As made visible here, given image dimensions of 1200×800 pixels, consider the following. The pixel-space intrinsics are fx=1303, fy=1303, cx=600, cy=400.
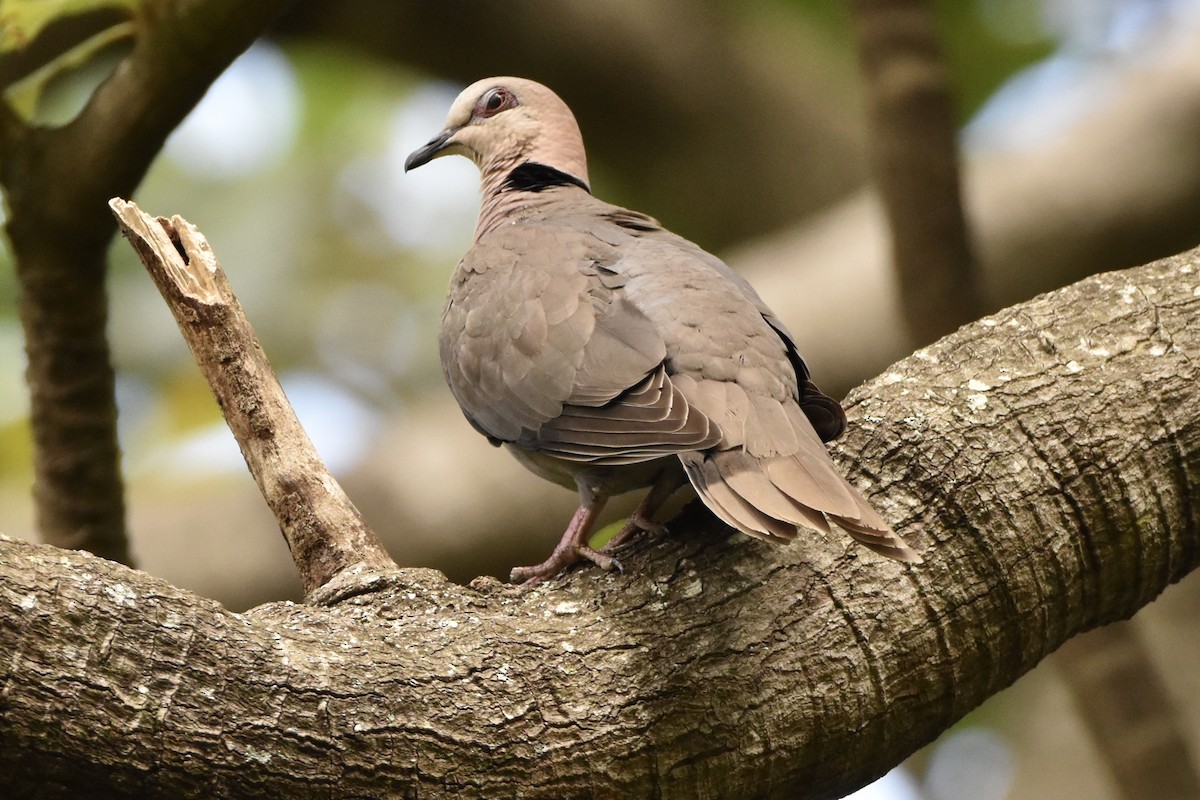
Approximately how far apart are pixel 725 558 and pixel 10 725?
1333mm

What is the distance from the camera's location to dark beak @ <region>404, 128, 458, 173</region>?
4.41 meters

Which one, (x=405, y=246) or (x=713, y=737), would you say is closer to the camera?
(x=713, y=737)

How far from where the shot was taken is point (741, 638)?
7.93 ft

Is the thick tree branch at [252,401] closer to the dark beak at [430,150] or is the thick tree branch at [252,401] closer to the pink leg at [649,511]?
the pink leg at [649,511]

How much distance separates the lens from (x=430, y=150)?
445 centimetres

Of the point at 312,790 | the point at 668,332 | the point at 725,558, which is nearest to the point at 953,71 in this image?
the point at 668,332

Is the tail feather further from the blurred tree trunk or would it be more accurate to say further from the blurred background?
the blurred tree trunk

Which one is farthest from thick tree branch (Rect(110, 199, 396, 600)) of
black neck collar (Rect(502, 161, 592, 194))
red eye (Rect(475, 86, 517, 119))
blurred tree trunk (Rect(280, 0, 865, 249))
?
blurred tree trunk (Rect(280, 0, 865, 249))

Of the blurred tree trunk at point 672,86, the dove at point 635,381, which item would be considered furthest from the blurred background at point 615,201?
the dove at point 635,381

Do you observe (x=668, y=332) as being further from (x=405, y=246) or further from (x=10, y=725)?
(x=405, y=246)

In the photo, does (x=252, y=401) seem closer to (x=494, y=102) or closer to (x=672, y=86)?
(x=494, y=102)

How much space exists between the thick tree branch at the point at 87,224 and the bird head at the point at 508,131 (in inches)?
43.6

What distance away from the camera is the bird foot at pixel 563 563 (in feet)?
8.49

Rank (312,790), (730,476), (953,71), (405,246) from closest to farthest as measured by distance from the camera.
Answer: (312,790) → (730,476) → (953,71) → (405,246)
